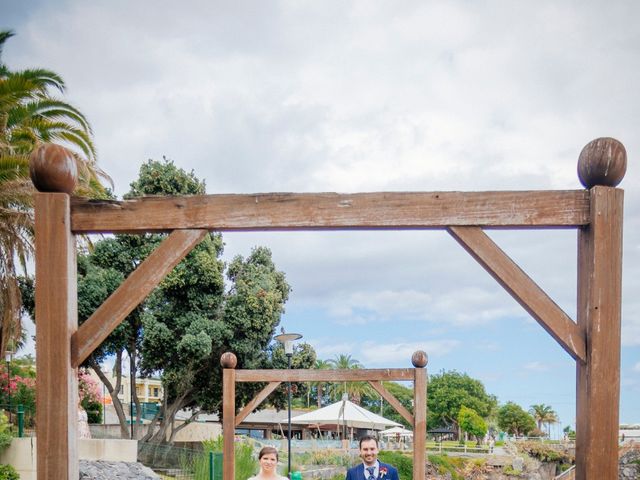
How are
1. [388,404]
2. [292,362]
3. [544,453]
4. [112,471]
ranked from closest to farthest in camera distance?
1. [112,471]
2. [292,362]
3. [544,453]
4. [388,404]

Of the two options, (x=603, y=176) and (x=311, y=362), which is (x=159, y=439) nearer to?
(x=311, y=362)

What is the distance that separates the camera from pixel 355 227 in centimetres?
335

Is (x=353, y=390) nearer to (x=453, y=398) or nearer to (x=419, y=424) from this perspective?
(x=453, y=398)

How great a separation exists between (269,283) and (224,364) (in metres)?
12.1

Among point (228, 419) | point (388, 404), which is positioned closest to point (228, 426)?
point (228, 419)

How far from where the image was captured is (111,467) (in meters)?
11.8

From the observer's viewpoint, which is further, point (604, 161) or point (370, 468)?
point (370, 468)

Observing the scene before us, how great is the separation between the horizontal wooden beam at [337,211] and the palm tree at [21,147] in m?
8.96

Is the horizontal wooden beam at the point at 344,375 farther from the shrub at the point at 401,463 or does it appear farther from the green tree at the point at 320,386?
the green tree at the point at 320,386

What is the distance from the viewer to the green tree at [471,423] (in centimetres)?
4959

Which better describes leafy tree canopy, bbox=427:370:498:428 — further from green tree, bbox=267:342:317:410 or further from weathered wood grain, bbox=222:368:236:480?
weathered wood grain, bbox=222:368:236:480

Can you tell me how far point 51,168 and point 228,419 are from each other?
5547 mm

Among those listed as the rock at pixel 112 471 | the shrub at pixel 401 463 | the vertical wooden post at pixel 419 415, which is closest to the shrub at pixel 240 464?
the rock at pixel 112 471

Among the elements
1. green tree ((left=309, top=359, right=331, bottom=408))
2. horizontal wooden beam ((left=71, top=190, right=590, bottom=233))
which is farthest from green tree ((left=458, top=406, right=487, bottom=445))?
horizontal wooden beam ((left=71, top=190, right=590, bottom=233))
